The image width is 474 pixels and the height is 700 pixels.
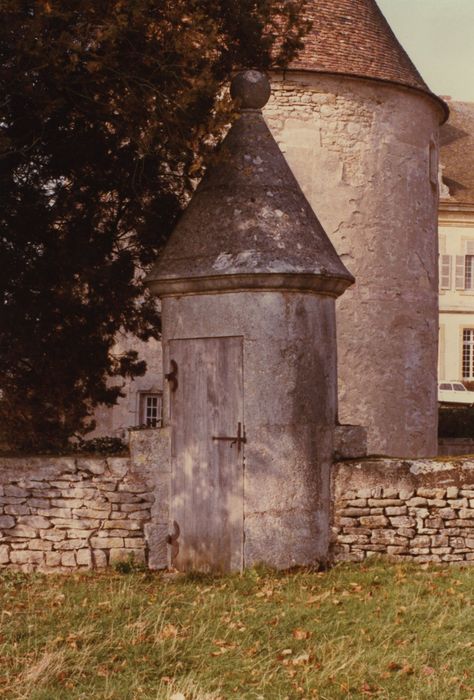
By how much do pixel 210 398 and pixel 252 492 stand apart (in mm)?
931

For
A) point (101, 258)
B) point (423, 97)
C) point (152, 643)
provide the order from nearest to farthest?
point (152, 643) → point (101, 258) → point (423, 97)

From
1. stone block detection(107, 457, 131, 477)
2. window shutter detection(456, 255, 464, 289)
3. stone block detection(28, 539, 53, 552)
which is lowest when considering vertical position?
stone block detection(28, 539, 53, 552)

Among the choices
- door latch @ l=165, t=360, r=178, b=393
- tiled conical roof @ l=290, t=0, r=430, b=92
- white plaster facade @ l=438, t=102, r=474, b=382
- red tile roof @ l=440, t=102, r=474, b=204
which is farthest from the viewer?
white plaster facade @ l=438, t=102, r=474, b=382

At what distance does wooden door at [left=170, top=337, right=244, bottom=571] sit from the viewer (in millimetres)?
9445

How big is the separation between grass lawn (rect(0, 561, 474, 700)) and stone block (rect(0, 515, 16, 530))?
1.49 ft

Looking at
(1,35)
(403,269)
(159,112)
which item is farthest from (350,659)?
(403,269)

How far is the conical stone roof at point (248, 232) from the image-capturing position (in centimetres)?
947

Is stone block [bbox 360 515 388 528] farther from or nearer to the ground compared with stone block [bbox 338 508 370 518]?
nearer to the ground

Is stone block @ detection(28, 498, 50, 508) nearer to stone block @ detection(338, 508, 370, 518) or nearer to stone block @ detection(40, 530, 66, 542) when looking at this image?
stone block @ detection(40, 530, 66, 542)

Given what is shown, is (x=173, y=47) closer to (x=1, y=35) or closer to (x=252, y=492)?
(x=1, y=35)

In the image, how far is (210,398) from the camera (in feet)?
31.4

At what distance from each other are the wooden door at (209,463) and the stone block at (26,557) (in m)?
1.21

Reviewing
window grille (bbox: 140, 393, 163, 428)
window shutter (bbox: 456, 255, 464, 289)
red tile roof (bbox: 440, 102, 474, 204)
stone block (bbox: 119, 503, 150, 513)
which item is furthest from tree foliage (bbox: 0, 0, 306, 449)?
window shutter (bbox: 456, 255, 464, 289)

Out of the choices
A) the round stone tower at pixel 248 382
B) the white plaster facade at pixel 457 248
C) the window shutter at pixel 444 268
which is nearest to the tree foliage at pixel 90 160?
the round stone tower at pixel 248 382
